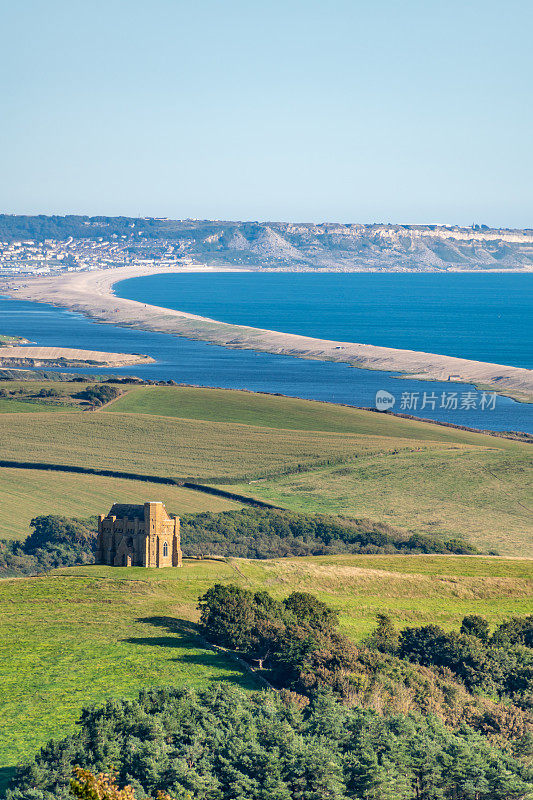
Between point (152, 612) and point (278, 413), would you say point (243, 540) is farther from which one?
point (278, 413)

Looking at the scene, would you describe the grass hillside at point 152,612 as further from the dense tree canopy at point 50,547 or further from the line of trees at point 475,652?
the dense tree canopy at point 50,547

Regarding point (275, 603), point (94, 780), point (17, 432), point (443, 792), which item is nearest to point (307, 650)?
point (275, 603)

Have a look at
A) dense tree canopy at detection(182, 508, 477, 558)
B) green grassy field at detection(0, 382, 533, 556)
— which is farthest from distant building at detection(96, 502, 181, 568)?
green grassy field at detection(0, 382, 533, 556)

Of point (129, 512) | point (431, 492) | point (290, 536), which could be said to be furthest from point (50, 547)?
point (431, 492)

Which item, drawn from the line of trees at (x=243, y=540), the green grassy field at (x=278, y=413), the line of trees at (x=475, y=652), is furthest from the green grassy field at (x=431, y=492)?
the line of trees at (x=475, y=652)

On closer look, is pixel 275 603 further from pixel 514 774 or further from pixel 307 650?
pixel 514 774

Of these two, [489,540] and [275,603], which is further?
[489,540]
